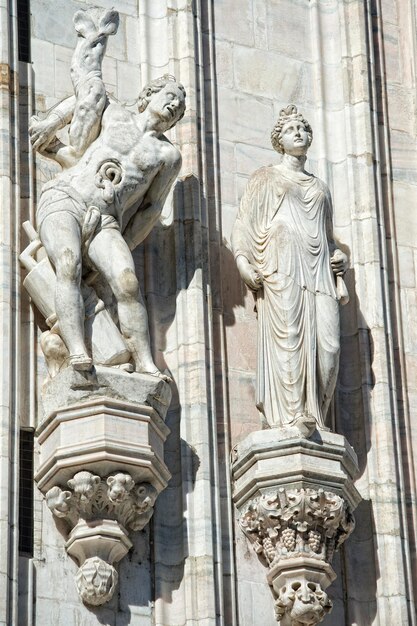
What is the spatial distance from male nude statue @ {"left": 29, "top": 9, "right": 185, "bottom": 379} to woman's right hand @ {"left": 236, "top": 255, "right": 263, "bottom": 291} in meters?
0.67

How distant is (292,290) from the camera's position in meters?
15.2

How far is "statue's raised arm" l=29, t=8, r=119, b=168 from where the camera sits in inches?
597

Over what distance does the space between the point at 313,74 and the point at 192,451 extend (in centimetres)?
337

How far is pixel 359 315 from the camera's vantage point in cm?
1605

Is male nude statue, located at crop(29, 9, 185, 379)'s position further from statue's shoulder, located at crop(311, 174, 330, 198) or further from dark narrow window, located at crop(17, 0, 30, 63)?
statue's shoulder, located at crop(311, 174, 330, 198)

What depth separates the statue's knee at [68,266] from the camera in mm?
14570

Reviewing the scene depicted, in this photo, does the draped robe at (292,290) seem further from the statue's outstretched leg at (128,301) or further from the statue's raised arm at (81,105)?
the statue's raised arm at (81,105)

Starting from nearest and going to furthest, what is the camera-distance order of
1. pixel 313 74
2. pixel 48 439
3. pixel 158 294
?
1. pixel 48 439
2. pixel 158 294
3. pixel 313 74

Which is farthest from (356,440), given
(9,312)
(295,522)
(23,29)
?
(23,29)

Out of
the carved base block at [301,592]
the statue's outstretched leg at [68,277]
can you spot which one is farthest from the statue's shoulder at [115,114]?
the carved base block at [301,592]

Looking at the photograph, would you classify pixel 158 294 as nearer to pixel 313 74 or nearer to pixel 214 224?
pixel 214 224

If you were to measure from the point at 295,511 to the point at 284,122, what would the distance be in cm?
284

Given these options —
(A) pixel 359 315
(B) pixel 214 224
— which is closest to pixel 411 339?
(A) pixel 359 315

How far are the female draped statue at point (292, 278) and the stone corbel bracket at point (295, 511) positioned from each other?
196 mm
